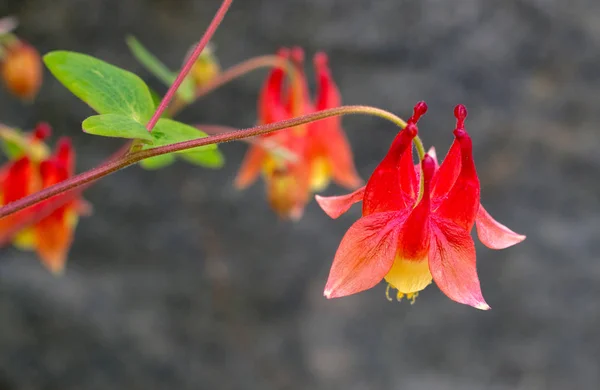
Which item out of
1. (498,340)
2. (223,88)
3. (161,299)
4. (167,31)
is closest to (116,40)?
(167,31)

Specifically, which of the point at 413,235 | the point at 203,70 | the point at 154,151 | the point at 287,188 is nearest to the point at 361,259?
the point at 413,235

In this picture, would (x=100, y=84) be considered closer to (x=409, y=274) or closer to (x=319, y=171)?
(x=409, y=274)

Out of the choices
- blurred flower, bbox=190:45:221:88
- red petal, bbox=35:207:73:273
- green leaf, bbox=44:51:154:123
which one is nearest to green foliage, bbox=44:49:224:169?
green leaf, bbox=44:51:154:123

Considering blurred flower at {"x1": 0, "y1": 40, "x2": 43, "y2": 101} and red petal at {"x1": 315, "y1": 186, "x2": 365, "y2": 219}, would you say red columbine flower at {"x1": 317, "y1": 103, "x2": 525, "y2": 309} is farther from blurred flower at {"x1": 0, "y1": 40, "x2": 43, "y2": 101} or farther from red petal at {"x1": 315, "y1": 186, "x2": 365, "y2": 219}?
blurred flower at {"x1": 0, "y1": 40, "x2": 43, "y2": 101}

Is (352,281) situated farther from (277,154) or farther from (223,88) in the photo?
(223,88)

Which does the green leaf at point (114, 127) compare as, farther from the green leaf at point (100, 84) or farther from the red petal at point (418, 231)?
the red petal at point (418, 231)

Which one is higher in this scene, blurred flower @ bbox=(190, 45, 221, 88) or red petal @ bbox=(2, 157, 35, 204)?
blurred flower @ bbox=(190, 45, 221, 88)

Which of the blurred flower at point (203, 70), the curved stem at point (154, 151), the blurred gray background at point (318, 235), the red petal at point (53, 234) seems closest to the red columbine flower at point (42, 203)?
the red petal at point (53, 234)
